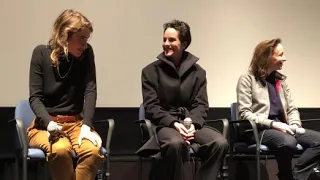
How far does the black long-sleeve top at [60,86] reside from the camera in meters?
3.14

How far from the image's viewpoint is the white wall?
3893 mm

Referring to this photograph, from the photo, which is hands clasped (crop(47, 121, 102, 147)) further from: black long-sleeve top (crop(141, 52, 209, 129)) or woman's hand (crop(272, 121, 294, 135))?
woman's hand (crop(272, 121, 294, 135))

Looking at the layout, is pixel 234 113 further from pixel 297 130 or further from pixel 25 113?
pixel 25 113

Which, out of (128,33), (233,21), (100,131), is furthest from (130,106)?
(233,21)

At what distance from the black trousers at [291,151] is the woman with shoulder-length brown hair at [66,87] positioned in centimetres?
131

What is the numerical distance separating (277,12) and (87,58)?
83.5 inches

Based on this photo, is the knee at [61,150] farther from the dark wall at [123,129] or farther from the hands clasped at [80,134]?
the dark wall at [123,129]

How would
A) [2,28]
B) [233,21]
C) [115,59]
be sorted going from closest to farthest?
[2,28]
[115,59]
[233,21]

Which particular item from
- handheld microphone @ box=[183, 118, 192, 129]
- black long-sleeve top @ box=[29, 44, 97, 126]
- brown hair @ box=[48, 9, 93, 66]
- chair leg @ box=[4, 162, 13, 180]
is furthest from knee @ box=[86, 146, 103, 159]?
chair leg @ box=[4, 162, 13, 180]

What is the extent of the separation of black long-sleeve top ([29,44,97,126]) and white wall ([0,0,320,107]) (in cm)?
79

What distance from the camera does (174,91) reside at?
358cm

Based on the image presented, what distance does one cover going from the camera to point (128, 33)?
4.17 m

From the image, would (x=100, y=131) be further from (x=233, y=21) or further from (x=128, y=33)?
(x=233, y=21)

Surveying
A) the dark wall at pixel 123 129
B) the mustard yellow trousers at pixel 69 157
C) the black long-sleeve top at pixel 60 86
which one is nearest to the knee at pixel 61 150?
the mustard yellow trousers at pixel 69 157
